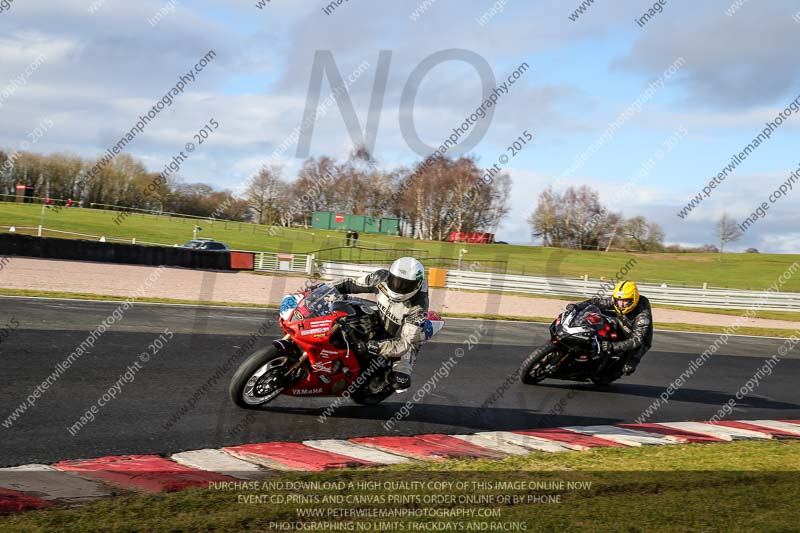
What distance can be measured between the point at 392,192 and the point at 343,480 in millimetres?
79172

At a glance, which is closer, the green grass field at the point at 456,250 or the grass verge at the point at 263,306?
the grass verge at the point at 263,306

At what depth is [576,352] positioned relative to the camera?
1073cm

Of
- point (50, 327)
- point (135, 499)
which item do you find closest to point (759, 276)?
point (50, 327)

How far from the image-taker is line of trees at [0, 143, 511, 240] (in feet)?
241

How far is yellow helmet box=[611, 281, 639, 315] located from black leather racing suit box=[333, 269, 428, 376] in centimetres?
434

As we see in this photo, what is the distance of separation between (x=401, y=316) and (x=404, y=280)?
16.4 inches

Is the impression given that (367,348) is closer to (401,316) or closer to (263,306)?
(401,316)

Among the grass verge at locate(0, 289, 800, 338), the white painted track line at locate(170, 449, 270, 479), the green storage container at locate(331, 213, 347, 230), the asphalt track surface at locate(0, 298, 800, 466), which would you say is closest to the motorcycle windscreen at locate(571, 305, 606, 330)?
the asphalt track surface at locate(0, 298, 800, 466)

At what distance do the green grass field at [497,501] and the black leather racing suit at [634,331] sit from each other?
4.22 meters

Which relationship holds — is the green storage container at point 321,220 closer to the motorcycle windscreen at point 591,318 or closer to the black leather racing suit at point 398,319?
the motorcycle windscreen at point 591,318

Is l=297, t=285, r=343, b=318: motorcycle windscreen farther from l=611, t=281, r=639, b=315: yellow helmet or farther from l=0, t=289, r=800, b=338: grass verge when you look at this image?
l=0, t=289, r=800, b=338: grass verge

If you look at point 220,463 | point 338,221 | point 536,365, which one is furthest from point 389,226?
point 220,463

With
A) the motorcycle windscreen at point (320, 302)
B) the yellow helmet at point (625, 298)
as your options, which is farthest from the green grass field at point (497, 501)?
the yellow helmet at point (625, 298)

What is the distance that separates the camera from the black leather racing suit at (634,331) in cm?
1096
